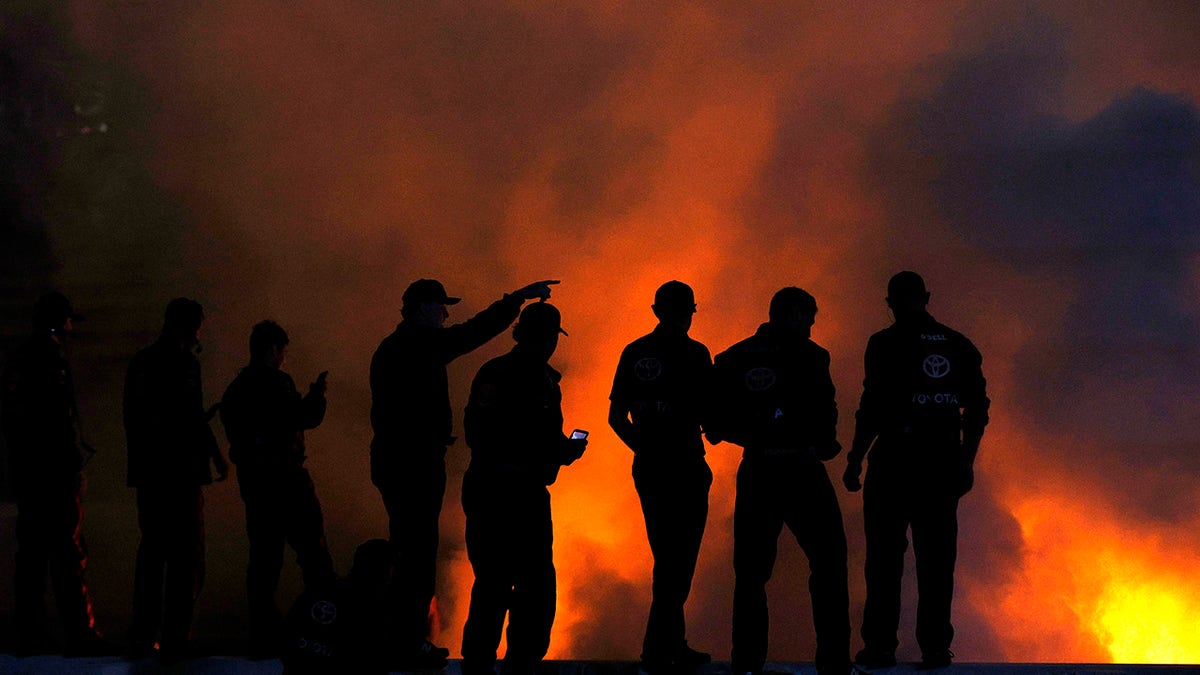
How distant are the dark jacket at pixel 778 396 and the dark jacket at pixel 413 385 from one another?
1.28 meters

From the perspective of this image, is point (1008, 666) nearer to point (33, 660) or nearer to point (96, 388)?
point (33, 660)

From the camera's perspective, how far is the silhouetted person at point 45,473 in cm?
623

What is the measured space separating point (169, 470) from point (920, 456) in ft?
12.7

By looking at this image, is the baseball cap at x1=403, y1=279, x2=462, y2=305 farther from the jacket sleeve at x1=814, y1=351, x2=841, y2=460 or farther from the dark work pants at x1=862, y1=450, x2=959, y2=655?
the dark work pants at x1=862, y1=450, x2=959, y2=655

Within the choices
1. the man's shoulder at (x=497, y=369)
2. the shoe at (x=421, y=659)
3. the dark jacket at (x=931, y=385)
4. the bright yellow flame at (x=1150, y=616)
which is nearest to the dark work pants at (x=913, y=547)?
the dark jacket at (x=931, y=385)

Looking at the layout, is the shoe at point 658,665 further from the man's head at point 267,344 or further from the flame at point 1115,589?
the flame at point 1115,589

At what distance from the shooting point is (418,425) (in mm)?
5828

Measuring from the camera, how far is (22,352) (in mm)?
6316

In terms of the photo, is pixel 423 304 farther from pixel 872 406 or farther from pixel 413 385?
pixel 872 406

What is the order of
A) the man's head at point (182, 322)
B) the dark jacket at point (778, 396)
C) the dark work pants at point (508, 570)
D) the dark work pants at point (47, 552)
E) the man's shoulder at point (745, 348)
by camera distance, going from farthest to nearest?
the dark work pants at point (47, 552) < the man's head at point (182, 322) < the man's shoulder at point (745, 348) < the dark jacket at point (778, 396) < the dark work pants at point (508, 570)

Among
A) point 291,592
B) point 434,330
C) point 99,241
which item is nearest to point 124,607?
point 291,592

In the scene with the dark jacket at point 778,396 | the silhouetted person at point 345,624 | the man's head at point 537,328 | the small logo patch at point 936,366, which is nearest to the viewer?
the silhouetted person at point 345,624

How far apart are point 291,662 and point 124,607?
1189 centimetres

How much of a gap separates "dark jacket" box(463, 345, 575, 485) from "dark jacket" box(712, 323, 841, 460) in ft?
2.79
